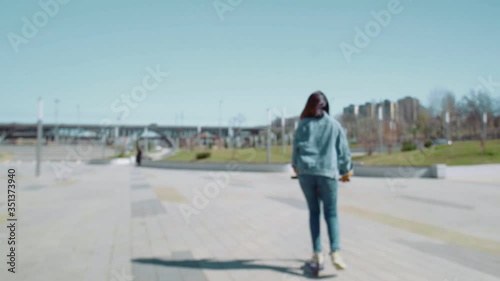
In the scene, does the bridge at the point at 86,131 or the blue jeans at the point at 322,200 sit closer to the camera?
the blue jeans at the point at 322,200

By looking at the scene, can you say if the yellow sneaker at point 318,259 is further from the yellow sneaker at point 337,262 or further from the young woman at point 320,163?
the yellow sneaker at point 337,262

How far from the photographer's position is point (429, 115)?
1762 inches

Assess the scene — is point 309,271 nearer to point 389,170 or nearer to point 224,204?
point 224,204

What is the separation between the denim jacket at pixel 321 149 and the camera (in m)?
3.25

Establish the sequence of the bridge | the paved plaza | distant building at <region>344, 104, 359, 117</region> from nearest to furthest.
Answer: the paved plaza < distant building at <region>344, 104, 359, 117</region> < the bridge

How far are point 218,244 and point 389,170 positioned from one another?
13679mm

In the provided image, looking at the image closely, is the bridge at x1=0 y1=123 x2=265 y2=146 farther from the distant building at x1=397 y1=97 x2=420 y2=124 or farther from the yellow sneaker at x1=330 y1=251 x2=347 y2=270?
the yellow sneaker at x1=330 y1=251 x2=347 y2=270

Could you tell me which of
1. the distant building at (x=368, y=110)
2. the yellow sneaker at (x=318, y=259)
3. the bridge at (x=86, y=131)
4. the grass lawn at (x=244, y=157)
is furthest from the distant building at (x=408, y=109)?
the yellow sneaker at (x=318, y=259)

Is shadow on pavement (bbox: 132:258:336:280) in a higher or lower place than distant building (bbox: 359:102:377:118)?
lower

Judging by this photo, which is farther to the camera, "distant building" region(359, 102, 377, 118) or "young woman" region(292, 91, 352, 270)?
"distant building" region(359, 102, 377, 118)

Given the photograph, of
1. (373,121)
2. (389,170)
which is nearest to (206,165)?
(389,170)

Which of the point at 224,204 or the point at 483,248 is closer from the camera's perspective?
the point at 483,248

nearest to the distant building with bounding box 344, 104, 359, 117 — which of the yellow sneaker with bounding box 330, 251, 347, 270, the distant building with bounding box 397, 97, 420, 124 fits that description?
the distant building with bounding box 397, 97, 420, 124

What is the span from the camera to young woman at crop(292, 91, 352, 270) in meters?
3.25
